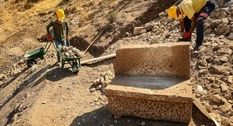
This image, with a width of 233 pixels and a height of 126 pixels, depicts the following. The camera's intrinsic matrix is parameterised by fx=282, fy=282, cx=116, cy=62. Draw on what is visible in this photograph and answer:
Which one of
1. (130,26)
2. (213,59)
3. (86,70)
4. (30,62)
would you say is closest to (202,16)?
(213,59)

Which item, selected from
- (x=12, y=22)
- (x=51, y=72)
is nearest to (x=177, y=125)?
(x=51, y=72)

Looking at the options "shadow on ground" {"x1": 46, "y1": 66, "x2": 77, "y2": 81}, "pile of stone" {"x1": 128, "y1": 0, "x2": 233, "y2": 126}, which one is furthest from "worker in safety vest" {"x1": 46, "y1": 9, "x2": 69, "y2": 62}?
"pile of stone" {"x1": 128, "y1": 0, "x2": 233, "y2": 126}

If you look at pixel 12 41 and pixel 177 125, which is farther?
pixel 12 41

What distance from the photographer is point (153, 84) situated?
4125mm

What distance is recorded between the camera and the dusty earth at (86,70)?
473 cm

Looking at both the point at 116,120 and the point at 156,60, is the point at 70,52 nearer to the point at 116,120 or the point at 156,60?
the point at 116,120

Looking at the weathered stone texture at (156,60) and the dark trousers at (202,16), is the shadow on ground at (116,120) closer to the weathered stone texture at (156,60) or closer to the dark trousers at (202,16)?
the weathered stone texture at (156,60)

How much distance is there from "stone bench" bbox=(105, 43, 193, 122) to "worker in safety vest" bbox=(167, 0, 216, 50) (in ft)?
5.56

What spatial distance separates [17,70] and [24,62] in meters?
0.37

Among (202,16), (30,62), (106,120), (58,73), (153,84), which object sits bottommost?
(30,62)

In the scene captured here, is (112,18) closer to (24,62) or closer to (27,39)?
(24,62)

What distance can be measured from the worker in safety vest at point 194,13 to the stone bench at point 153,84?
1696 millimetres

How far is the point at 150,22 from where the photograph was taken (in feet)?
26.6

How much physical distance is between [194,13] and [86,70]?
2.87m
